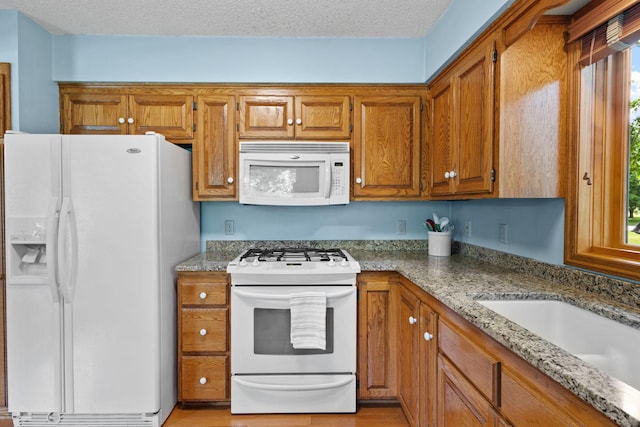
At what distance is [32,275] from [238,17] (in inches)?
76.1

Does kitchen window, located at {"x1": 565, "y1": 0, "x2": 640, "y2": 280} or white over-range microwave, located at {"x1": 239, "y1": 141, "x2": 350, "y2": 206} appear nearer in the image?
kitchen window, located at {"x1": 565, "y1": 0, "x2": 640, "y2": 280}

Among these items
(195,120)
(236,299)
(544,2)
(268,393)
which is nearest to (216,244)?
(236,299)

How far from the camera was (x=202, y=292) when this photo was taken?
2.05m

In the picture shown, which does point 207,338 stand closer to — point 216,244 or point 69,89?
point 216,244

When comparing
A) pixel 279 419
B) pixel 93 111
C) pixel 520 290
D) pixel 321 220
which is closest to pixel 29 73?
pixel 93 111

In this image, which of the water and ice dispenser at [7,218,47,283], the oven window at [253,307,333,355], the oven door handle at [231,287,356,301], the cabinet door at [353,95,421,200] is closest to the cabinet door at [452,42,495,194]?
the cabinet door at [353,95,421,200]

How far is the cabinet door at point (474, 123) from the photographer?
161 cm

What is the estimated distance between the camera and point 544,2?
131 centimetres

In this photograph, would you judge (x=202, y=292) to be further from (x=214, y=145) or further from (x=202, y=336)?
(x=214, y=145)

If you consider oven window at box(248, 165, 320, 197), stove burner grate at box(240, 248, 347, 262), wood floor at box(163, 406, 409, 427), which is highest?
oven window at box(248, 165, 320, 197)

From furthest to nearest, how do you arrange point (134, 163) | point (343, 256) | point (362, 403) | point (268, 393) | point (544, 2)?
point (343, 256)
point (362, 403)
point (268, 393)
point (134, 163)
point (544, 2)

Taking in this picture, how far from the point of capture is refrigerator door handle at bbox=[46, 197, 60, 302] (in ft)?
5.85

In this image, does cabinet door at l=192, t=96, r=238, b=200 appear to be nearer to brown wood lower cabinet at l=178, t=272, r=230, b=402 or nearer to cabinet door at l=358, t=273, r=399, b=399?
brown wood lower cabinet at l=178, t=272, r=230, b=402

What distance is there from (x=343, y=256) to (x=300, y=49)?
1.50 m
